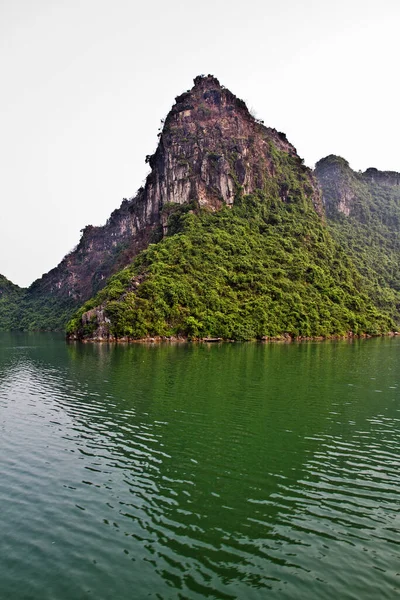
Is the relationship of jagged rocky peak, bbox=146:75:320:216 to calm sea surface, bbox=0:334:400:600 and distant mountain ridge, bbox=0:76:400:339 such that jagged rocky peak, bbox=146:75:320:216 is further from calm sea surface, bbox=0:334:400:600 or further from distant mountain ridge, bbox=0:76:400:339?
calm sea surface, bbox=0:334:400:600

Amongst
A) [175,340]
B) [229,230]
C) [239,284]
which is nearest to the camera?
[175,340]

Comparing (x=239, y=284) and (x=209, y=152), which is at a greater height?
(x=209, y=152)

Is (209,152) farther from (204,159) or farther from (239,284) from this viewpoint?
(239,284)

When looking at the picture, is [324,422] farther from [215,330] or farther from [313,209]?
[313,209]

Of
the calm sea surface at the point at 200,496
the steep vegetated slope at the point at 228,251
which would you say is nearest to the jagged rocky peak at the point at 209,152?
the steep vegetated slope at the point at 228,251

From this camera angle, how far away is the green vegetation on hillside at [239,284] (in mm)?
97312

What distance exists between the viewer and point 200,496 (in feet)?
48.9

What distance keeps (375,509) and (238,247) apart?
114449mm

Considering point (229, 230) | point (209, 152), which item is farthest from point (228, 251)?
point (209, 152)

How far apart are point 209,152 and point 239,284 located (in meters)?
62.7

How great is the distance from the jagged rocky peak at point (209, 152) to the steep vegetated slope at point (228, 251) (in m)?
0.40

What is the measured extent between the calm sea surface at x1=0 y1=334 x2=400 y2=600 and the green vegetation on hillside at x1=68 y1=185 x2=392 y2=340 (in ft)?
212

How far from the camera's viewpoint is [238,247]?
126 m

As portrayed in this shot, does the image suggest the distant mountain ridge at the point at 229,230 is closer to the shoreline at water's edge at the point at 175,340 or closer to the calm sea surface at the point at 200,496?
the shoreline at water's edge at the point at 175,340
